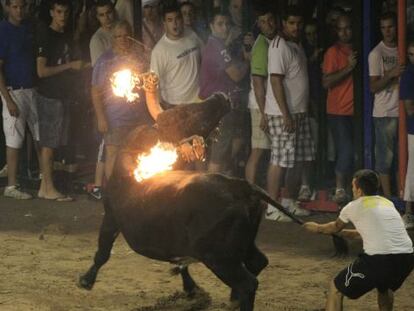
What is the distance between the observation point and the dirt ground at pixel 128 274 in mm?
7617

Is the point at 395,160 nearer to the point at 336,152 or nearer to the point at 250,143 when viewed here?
the point at 336,152

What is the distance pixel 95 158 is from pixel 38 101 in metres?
1.64

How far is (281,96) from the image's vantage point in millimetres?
10383

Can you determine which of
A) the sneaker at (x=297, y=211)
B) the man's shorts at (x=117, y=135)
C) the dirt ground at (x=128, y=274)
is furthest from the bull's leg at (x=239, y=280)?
the man's shorts at (x=117, y=135)

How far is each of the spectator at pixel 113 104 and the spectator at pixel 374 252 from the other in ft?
16.0

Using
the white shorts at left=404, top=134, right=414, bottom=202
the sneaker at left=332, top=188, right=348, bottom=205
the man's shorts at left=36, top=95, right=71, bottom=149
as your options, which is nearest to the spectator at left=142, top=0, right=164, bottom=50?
the man's shorts at left=36, top=95, right=71, bottom=149

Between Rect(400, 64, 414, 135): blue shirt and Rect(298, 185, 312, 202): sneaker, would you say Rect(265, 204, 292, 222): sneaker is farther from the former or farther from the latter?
Rect(400, 64, 414, 135): blue shirt

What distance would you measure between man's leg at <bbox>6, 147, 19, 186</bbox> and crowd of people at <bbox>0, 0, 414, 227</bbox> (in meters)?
0.01

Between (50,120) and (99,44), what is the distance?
1.08 m

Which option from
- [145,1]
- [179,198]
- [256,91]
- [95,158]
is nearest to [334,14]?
[256,91]

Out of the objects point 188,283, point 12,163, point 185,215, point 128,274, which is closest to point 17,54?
point 12,163

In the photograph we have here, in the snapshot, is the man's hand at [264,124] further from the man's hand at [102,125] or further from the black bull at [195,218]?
the black bull at [195,218]

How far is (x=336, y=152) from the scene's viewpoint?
37.5 ft

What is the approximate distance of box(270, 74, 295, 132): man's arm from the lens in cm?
1038
